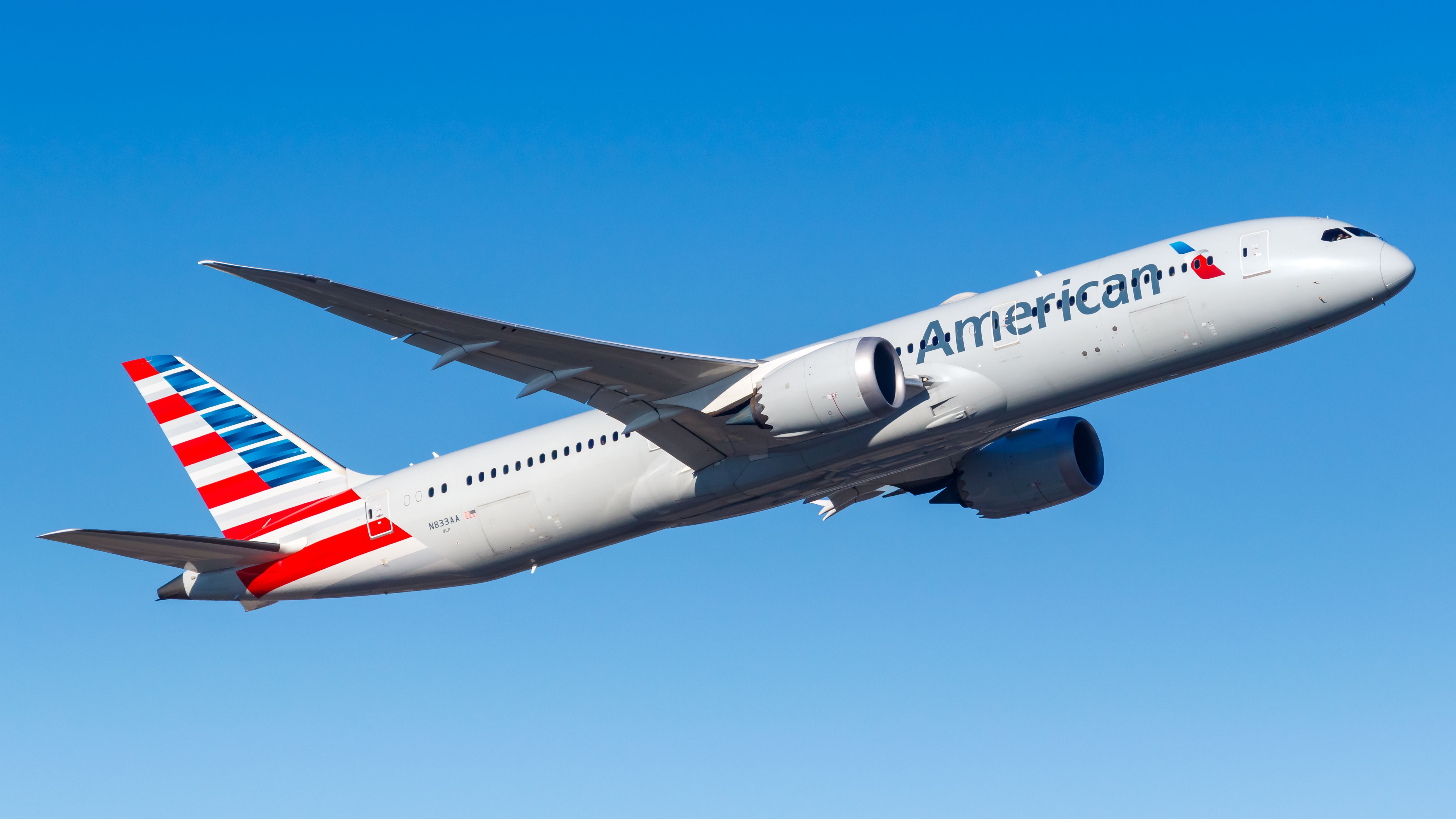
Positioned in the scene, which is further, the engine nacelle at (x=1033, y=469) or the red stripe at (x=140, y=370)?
the red stripe at (x=140, y=370)

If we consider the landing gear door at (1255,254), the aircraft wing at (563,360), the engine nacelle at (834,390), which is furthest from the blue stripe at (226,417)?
the landing gear door at (1255,254)

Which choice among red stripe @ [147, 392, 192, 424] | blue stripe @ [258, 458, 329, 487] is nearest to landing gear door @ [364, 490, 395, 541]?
blue stripe @ [258, 458, 329, 487]

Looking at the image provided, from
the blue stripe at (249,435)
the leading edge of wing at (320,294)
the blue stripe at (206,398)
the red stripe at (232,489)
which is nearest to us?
the leading edge of wing at (320,294)

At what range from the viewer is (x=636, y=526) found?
104 ft

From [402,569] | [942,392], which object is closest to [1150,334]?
[942,392]

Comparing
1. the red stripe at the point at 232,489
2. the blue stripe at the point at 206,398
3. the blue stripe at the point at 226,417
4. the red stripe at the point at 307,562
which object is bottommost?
the red stripe at the point at 307,562

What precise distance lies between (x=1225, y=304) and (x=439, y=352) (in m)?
15.8

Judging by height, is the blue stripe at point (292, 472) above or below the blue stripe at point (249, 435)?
below

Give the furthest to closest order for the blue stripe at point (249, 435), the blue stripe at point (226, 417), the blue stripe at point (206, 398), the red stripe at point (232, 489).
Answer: the blue stripe at point (206, 398)
the blue stripe at point (226, 417)
the blue stripe at point (249, 435)
the red stripe at point (232, 489)

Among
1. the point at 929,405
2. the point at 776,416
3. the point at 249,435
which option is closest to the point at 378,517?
the point at 249,435

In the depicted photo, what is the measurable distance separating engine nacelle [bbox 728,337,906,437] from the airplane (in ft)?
0.14

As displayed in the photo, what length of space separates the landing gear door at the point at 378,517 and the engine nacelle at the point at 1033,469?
14.7m

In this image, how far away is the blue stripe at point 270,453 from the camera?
121 ft

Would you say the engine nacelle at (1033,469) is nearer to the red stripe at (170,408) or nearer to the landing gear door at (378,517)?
the landing gear door at (378,517)
